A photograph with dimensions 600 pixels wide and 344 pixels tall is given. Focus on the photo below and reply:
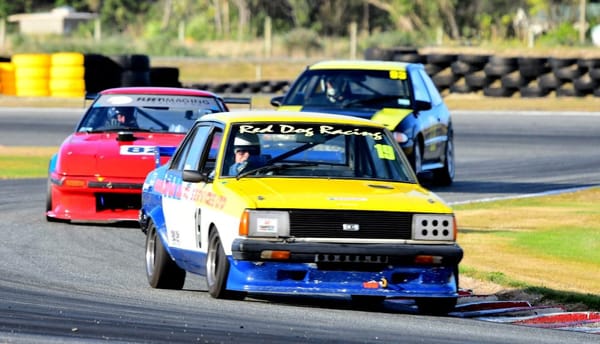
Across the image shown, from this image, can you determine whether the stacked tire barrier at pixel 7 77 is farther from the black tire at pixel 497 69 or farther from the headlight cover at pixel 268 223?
the headlight cover at pixel 268 223

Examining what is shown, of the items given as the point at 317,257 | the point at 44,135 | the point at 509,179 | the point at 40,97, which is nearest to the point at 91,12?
the point at 40,97

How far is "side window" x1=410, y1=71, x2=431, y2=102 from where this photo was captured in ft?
66.4

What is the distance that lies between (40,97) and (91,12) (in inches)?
2216

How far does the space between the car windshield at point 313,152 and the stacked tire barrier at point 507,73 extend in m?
28.0

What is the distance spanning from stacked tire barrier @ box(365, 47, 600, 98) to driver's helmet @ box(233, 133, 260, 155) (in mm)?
28299

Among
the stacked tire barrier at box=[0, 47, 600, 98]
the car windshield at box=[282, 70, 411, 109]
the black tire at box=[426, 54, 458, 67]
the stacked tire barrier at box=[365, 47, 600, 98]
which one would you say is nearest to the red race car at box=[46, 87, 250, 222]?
the car windshield at box=[282, 70, 411, 109]

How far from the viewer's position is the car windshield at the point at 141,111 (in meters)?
16.3

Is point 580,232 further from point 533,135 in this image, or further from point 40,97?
point 40,97

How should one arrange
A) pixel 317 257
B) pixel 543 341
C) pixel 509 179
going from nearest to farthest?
pixel 543 341
pixel 317 257
pixel 509 179

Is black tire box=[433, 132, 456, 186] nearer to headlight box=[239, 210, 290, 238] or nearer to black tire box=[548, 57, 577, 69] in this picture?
headlight box=[239, 210, 290, 238]

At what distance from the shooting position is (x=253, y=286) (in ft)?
30.7

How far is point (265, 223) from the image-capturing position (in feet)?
30.7

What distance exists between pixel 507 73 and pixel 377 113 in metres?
20.8

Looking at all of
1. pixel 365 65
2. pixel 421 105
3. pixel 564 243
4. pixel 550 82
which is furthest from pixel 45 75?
pixel 564 243
